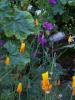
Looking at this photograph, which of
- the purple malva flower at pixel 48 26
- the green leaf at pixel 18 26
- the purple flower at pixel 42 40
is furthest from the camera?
the purple malva flower at pixel 48 26

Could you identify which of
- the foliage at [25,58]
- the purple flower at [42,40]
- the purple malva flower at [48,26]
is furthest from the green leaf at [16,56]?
the purple malva flower at [48,26]

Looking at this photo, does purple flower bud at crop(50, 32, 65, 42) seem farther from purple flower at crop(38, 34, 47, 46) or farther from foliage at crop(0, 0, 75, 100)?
→ purple flower at crop(38, 34, 47, 46)

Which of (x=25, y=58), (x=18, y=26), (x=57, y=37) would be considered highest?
(x=18, y=26)

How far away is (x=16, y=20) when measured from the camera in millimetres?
2920

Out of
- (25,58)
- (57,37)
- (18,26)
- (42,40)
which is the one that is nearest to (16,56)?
(25,58)

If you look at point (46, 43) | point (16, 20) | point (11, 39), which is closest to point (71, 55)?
point (46, 43)

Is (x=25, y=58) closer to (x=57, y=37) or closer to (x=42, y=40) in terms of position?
(x=42, y=40)

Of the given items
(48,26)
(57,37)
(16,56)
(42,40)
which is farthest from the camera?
(57,37)

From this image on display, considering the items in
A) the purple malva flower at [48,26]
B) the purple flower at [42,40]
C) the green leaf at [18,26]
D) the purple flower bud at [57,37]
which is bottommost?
the purple flower bud at [57,37]

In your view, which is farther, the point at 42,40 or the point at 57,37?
the point at 57,37

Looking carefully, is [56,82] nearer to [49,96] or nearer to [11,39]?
[49,96]

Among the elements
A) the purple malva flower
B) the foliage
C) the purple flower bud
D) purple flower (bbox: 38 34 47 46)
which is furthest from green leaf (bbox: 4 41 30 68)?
the purple flower bud

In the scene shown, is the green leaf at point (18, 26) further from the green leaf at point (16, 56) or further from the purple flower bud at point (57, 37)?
the purple flower bud at point (57, 37)

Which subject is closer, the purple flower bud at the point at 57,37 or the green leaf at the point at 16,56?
the green leaf at the point at 16,56
